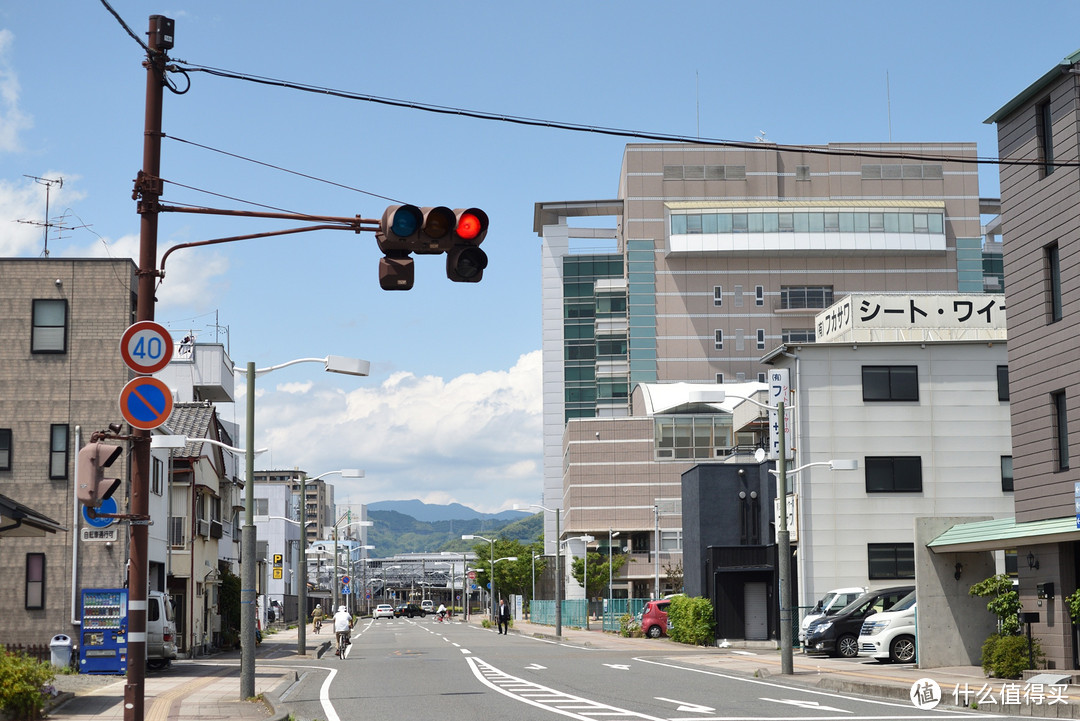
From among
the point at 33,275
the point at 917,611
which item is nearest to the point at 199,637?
the point at 33,275

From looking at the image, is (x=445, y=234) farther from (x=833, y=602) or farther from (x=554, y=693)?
(x=833, y=602)

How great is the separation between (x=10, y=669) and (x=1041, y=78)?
22098 mm

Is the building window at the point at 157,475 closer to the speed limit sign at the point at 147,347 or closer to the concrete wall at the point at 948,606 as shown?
the concrete wall at the point at 948,606

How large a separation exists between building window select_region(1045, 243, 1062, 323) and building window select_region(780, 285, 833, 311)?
301ft

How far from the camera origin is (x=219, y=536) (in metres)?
47.5

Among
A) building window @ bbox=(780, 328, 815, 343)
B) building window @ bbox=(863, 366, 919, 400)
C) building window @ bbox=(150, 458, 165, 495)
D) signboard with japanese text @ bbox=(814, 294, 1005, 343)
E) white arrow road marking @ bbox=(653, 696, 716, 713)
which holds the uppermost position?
building window @ bbox=(780, 328, 815, 343)

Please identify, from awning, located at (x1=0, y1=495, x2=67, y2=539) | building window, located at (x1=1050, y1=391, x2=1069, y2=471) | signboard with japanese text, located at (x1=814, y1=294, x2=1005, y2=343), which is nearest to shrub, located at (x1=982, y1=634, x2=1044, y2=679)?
building window, located at (x1=1050, y1=391, x2=1069, y2=471)

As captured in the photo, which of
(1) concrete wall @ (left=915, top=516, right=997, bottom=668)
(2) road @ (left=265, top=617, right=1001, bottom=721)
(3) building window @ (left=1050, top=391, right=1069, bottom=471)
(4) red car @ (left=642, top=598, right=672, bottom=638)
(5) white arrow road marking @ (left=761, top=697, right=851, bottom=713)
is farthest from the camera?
(4) red car @ (left=642, top=598, right=672, bottom=638)

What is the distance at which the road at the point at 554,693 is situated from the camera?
18.3 m

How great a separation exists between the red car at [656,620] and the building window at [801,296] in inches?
2807

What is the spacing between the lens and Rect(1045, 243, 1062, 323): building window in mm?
25562

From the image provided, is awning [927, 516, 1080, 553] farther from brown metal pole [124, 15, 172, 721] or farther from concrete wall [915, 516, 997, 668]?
brown metal pole [124, 15, 172, 721]

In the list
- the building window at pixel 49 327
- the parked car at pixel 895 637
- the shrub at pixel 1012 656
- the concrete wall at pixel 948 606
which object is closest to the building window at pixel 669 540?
the parked car at pixel 895 637

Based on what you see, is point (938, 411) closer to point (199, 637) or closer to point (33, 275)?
point (199, 637)
